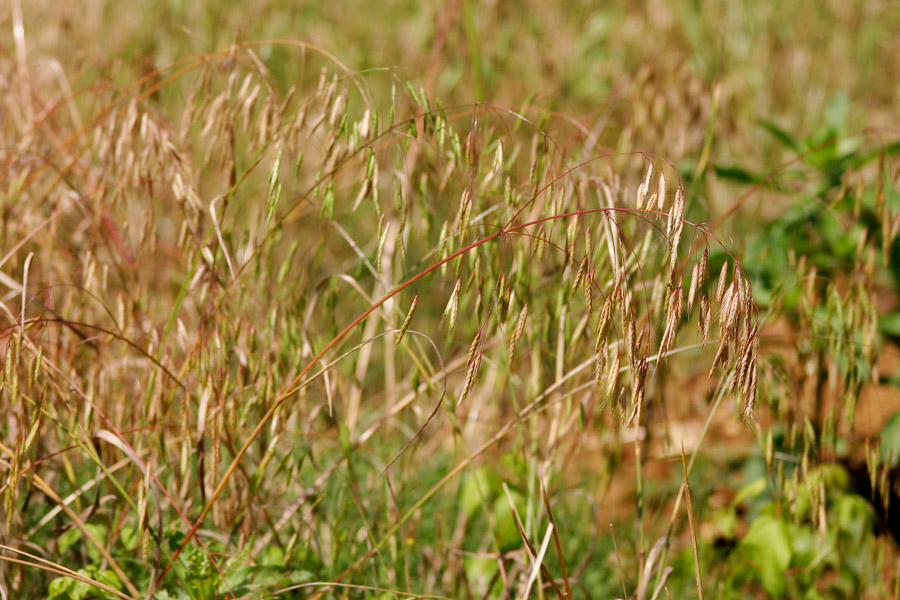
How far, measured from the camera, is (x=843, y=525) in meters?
1.54

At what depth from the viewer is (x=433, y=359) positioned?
2.08 metres

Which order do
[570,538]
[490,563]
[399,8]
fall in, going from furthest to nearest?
[399,8], [570,538], [490,563]

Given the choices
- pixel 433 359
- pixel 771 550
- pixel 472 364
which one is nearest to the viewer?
pixel 472 364

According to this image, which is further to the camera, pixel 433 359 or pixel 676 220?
pixel 433 359

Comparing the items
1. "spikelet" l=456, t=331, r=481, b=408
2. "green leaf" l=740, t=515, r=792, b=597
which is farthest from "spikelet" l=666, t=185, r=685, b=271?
"green leaf" l=740, t=515, r=792, b=597

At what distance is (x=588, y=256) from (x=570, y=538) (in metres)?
0.92

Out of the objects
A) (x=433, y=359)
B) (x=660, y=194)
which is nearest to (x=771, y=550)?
(x=660, y=194)

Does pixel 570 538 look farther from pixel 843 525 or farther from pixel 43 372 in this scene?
pixel 43 372

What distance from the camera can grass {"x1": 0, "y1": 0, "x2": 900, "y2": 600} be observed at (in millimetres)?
1144

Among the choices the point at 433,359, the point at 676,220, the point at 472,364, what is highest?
the point at 676,220

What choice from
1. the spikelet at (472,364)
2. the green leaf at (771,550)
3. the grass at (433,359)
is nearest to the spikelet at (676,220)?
the grass at (433,359)

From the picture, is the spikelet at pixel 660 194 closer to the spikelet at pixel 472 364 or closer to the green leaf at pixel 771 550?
the spikelet at pixel 472 364

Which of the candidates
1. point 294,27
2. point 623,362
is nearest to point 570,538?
point 623,362

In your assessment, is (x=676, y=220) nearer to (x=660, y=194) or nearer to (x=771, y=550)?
(x=660, y=194)
